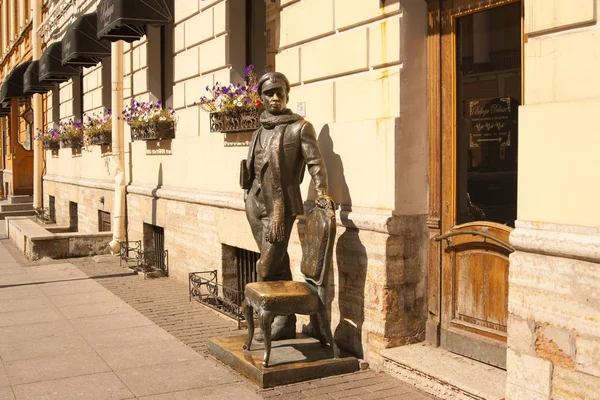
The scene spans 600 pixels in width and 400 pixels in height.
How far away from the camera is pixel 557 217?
14.7ft

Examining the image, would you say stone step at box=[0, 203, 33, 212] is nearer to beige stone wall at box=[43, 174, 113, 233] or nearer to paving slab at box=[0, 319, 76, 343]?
beige stone wall at box=[43, 174, 113, 233]

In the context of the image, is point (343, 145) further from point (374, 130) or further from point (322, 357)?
point (322, 357)

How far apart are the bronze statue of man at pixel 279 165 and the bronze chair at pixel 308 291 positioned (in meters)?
0.24

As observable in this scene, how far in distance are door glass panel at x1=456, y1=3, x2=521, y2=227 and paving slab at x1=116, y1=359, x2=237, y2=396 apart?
2.32 m

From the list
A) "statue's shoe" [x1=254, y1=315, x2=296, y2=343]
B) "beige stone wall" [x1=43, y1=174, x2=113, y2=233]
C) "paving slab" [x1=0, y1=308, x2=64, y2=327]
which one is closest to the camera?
"statue's shoe" [x1=254, y1=315, x2=296, y2=343]

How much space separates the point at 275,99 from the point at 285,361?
2.14 metres

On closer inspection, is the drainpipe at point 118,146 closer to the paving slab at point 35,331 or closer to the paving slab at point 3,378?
the paving slab at point 35,331

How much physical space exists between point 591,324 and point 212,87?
20.3ft

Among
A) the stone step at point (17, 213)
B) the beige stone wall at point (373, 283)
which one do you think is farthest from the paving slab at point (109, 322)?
the stone step at point (17, 213)

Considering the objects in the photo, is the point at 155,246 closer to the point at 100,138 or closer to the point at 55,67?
A: the point at 100,138

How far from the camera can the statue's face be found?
632cm

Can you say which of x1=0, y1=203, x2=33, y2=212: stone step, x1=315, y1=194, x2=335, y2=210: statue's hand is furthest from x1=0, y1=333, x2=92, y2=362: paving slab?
x1=0, y1=203, x2=33, y2=212: stone step

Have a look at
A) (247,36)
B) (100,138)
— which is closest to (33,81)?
(100,138)

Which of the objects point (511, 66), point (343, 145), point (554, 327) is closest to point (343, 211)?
point (343, 145)
